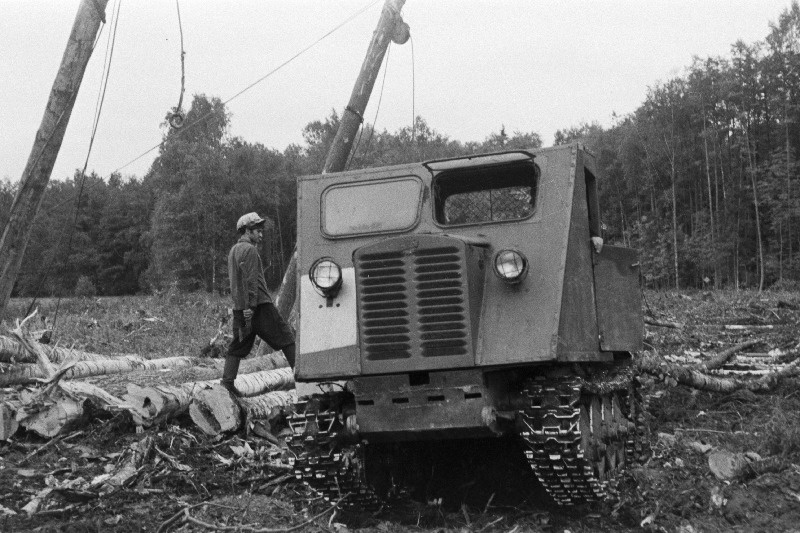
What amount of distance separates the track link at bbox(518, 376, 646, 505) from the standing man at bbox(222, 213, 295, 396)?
10.4ft

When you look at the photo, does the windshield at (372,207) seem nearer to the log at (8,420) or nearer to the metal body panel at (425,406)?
the metal body panel at (425,406)

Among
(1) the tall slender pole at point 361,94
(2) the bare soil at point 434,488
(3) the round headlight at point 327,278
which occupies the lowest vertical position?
(2) the bare soil at point 434,488

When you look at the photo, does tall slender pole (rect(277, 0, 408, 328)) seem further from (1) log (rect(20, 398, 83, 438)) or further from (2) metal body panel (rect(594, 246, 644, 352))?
(2) metal body panel (rect(594, 246, 644, 352))

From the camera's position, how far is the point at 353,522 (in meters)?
7.36

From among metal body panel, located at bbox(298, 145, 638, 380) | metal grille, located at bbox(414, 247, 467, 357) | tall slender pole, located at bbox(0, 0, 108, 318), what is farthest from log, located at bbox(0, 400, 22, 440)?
metal grille, located at bbox(414, 247, 467, 357)

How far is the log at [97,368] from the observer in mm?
10750

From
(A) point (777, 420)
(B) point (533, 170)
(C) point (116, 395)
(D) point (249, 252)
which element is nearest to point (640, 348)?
(A) point (777, 420)

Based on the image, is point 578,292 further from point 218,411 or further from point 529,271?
point 218,411

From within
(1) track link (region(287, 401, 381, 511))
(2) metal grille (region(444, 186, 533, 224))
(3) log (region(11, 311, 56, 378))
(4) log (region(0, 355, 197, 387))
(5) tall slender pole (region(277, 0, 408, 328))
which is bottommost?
(1) track link (region(287, 401, 381, 511))

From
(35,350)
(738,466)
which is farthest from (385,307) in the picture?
(35,350)

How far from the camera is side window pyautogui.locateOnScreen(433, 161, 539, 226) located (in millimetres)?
7891

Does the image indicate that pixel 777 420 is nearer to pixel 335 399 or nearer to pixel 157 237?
pixel 335 399

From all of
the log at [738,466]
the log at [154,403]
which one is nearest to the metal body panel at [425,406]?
the log at [738,466]

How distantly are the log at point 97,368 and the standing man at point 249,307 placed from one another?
1.61 metres
